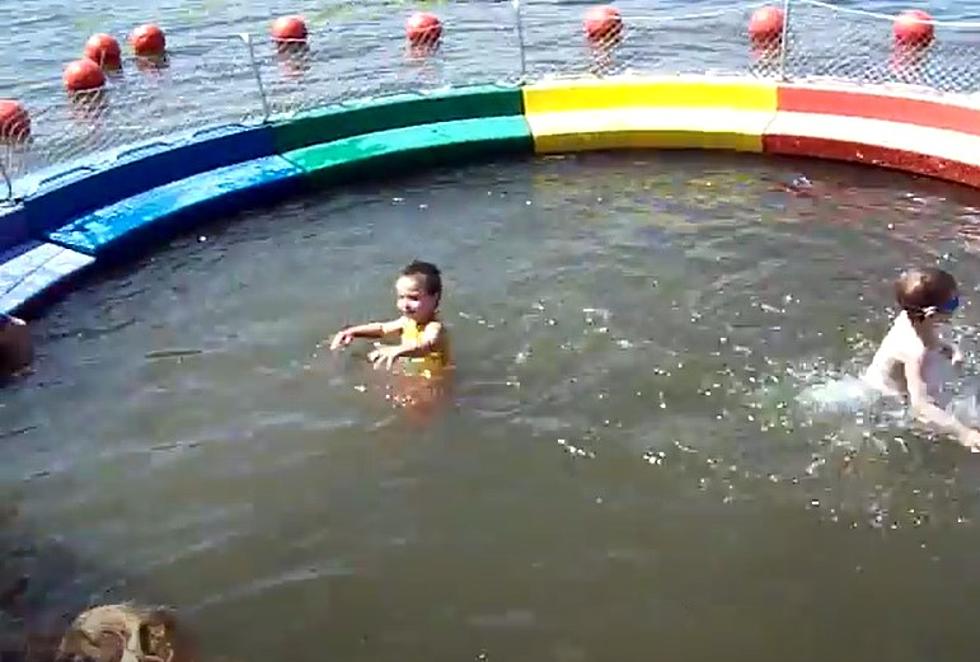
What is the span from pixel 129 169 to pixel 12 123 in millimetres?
2142

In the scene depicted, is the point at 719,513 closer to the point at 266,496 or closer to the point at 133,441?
the point at 266,496

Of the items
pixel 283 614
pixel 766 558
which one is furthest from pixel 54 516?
pixel 766 558

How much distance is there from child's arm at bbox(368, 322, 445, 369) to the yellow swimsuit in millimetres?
26

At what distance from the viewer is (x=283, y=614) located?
208 inches

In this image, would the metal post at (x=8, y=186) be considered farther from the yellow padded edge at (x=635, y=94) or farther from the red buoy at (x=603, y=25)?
the red buoy at (x=603, y=25)

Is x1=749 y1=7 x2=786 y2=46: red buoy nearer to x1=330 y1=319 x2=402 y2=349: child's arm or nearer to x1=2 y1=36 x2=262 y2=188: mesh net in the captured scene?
x1=2 y1=36 x2=262 y2=188: mesh net

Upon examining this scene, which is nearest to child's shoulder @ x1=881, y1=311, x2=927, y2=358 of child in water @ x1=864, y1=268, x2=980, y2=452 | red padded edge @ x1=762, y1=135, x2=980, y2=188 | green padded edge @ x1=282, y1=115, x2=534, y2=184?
child in water @ x1=864, y1=268, x2=980, y2=452

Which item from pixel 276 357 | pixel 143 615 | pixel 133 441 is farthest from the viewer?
pixel 276 357

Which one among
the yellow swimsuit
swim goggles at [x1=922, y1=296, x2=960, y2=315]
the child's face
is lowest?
the yellow swimsuit

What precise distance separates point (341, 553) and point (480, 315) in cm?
249

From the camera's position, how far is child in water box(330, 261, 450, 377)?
6875 mm

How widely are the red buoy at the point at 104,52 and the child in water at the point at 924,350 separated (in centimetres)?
1055

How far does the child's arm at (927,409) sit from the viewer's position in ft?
20.0

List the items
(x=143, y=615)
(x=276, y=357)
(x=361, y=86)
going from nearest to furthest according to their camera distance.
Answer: (x=143, y=615) < (x=276, y=357) < (x=361, y=86)
